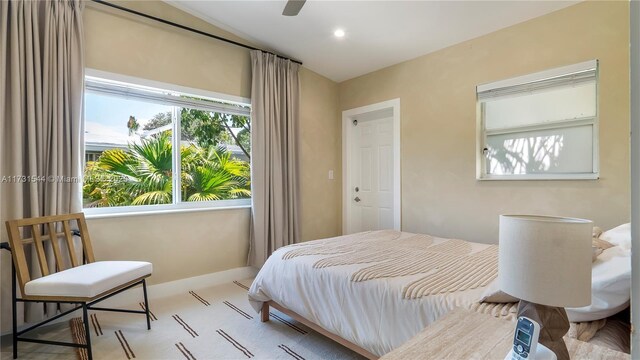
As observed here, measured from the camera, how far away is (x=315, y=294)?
1908 millimetres

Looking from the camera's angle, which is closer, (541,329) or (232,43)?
(541,329)

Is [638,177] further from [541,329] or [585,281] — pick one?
[541,329]

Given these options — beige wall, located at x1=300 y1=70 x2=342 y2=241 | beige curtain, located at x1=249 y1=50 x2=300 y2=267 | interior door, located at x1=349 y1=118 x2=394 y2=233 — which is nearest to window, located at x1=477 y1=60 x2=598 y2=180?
interior door, located at x1=349 y1=118 x2=394 y2=233

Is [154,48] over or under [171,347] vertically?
over

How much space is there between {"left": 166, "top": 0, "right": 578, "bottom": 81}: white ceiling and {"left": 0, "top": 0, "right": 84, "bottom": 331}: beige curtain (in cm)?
110

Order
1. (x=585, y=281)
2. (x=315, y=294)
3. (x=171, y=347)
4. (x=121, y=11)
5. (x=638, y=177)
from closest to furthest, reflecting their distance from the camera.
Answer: (x=638, y=177), (x=585, y=281), (x=315, y=294), (x=171, y=347), (x=121, y=11)

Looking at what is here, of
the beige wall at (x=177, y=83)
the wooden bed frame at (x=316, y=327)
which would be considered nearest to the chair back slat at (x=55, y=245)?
the beige wall at (x=177, y=83)

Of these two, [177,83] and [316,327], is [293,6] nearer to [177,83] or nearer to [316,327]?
[177,83]

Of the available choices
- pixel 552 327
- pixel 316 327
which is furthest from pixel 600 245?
pixel 316 327

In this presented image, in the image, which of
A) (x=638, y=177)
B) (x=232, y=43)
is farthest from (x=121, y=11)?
(x=638, y=177)

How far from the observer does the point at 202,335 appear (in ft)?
7.29

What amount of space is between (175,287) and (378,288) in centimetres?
228

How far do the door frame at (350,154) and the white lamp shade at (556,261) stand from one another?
2.94 metres

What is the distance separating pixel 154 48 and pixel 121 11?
37 cm
